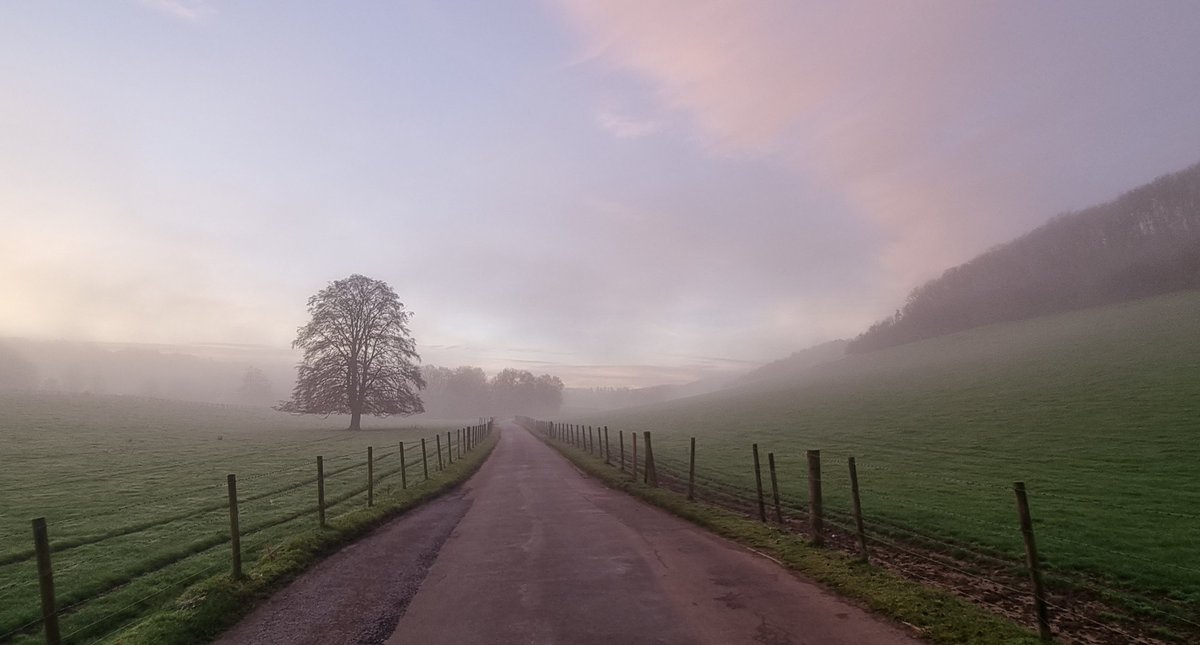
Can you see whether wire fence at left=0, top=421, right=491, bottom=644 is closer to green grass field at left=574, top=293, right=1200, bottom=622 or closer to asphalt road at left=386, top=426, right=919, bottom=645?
asphalt road at left=386, top=426, right=919, bottom=645

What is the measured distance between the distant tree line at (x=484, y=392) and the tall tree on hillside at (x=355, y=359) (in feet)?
285

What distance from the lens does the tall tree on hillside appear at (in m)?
58.7

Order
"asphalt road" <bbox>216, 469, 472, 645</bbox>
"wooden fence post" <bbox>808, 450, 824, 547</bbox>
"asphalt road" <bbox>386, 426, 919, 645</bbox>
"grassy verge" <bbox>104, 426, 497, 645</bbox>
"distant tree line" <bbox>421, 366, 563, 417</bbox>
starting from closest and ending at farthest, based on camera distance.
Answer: "asphalt road" <bbox>386, 426, 919, 645</bbox> → "asphalt road" <bbox>216, 469, 472, 645</bbox> → "grassy verge" <bbox>104, 426, 497, 645</bbox> → "wooden fence post" <bbox>808, 450, 824, 547</bbox> → "distant tree line" <bbox>421, 366, 563, 417</bbox>

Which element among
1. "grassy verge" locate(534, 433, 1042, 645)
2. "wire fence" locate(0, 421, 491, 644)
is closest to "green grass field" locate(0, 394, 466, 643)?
"wire fence" locate(0, 421, 491, 644)

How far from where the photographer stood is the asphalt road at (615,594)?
663 centimetres

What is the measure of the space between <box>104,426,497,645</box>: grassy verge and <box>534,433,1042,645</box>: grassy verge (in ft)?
27.1

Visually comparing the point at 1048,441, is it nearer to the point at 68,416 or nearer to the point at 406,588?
the point at 406,588

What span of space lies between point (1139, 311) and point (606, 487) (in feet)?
285

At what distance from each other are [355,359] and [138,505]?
42.2 m

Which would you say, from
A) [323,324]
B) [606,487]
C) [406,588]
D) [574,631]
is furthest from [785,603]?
[323,324]

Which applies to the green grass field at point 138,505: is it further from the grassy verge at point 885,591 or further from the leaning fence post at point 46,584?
the grassy verge at point 885,591

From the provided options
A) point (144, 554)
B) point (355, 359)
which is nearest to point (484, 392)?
point (355, 359)

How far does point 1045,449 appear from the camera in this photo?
25625mm

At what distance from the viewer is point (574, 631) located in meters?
6.73
